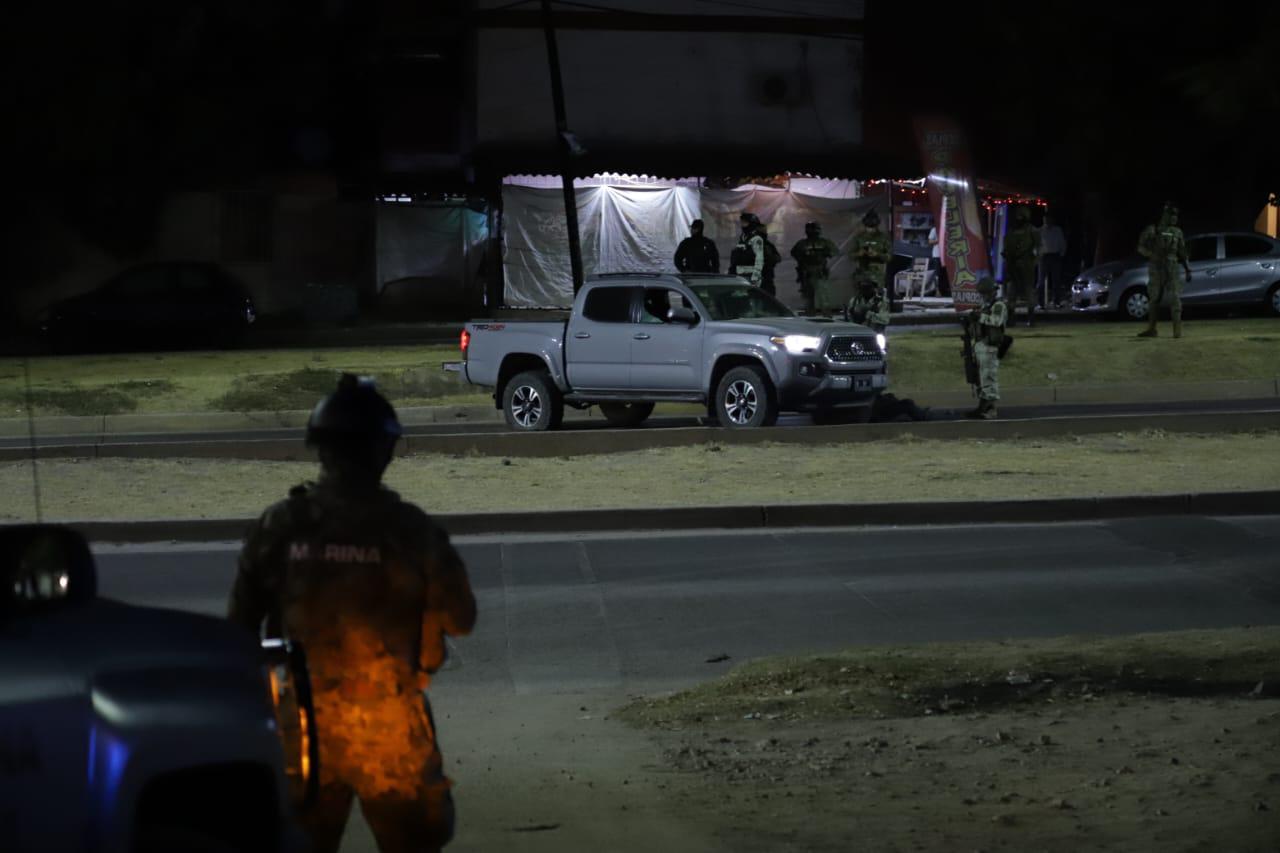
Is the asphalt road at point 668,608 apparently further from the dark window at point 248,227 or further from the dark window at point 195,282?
the dark window at point 248,227

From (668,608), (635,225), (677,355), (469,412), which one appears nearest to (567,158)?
(635,225)

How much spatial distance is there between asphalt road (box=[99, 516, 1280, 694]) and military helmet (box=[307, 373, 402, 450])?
4.69 m

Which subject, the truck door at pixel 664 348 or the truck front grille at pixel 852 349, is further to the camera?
the truck door at pixel 664 348

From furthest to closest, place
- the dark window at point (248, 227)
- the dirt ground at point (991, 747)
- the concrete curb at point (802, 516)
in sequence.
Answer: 1. the dark window at point (248, 227)
2. the concrete curb at point (802, 516)
3. the dirt ground at point (991, 747)

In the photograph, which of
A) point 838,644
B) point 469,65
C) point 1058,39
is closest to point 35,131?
point 469,65

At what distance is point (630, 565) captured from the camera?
41.2ft

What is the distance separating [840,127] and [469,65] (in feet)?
25.9

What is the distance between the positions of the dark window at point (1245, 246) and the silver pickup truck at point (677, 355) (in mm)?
14065

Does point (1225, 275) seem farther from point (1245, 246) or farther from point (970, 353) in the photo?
point (970, 353)

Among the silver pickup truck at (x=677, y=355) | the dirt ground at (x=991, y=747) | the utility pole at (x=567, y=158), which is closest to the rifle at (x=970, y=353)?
the silver pickup truck at (x=677, y=355)

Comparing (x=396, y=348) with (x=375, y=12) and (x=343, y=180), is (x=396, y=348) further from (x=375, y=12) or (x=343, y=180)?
(x=375, y=12)

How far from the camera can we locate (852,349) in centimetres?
2012

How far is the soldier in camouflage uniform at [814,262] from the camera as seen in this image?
2655cm

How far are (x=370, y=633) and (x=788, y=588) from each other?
7.45 m
